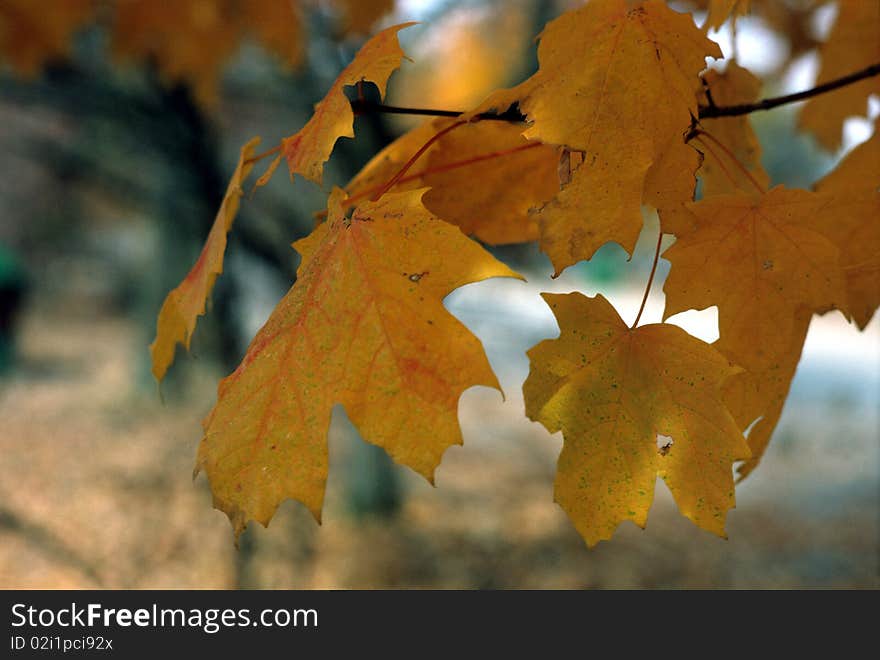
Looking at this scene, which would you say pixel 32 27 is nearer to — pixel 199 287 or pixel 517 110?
pixel 199 287

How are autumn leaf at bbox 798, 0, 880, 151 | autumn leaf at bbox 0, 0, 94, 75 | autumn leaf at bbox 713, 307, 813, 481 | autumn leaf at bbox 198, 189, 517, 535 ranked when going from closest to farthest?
autumn leaf at bbox 198, 189, 517, 535
autumn leaf at bbox 713, 307, 813, 481
autumn leaf at bbox 798, 0, 880, 151
autumn leaf at bbox 0, 0, 94, 75

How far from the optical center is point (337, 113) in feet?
2.36

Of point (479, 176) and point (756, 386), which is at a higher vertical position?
point (479, 176)

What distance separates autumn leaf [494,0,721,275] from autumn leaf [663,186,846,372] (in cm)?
10

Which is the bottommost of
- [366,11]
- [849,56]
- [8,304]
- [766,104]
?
[766,104]

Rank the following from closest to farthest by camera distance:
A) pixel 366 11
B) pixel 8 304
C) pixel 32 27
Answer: pixel 366 11, pixel 32 27, pixel 8 304

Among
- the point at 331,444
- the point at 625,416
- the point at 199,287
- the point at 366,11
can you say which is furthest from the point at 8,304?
the point at 625,416

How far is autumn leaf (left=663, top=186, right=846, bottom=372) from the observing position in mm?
737

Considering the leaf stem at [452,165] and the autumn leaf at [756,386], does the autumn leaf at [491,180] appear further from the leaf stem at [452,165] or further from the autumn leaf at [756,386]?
the autumn leaf at [756,386]

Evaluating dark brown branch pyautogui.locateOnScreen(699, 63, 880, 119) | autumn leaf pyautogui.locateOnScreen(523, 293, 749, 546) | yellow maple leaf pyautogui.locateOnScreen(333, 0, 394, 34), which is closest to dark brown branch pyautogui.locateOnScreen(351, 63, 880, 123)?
dark brown branch pyautogui.locateOnScreen(699, 63, 880, 119)

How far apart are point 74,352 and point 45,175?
3.76 metres

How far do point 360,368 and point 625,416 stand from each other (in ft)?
0.91

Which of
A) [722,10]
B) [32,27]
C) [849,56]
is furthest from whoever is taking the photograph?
[32,27]

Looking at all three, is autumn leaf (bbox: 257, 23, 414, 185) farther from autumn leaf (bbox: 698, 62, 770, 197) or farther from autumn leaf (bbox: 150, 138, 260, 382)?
autumn leaf (bbox: 698, 62, 770, 197)
